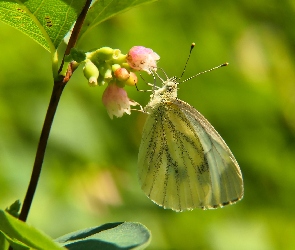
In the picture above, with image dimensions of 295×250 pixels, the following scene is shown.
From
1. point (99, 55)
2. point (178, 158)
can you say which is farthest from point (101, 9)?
point (178, 158)

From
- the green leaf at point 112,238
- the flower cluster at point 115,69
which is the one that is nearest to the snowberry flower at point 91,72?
the flower cluster at point 115,69

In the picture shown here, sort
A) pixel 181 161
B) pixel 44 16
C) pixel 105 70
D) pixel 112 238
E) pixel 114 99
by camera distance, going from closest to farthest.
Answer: pixel 112 238 → pixel 44 16 → pixel 105 70 → pixel 114 99 → pixel 181 161

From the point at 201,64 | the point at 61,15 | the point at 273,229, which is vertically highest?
the point at 201,64

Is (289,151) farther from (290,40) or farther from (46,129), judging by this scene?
(46,129)

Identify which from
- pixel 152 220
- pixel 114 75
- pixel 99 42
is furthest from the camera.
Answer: pixel 99 42

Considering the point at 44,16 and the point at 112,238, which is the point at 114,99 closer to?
the point at 44,16

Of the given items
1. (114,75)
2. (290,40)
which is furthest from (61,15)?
(290,40)
